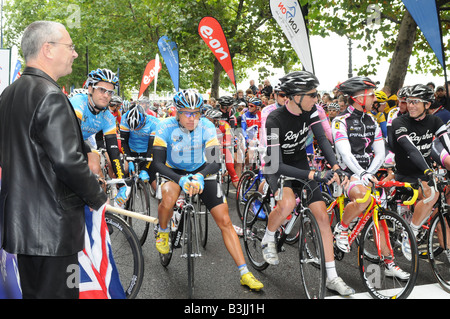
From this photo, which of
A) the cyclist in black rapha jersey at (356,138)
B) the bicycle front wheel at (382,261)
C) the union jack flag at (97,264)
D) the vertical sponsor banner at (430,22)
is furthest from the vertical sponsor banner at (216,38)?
the union jack flag at (97,264)

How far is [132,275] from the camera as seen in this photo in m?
4.15

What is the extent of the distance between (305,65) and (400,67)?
491cm

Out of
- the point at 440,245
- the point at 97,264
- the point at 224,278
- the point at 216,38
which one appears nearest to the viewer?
the point at 97,264

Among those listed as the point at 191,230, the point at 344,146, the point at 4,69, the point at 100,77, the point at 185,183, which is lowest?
the point at 191,230

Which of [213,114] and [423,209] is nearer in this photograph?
[423,209]

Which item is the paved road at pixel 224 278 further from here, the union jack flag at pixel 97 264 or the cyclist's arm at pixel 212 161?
the union jack flag at pixel 97 264

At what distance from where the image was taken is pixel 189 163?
510cm

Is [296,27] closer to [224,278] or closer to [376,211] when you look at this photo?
[376,211]

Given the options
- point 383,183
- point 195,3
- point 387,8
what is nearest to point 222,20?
point 195,3

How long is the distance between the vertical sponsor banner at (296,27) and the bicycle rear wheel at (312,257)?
5.24 m

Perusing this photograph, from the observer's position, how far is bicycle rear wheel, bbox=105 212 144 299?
4.08m

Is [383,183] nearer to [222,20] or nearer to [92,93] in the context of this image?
[92,93]

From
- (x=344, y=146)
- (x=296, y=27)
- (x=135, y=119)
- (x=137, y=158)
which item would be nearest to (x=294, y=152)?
Result: (x=344, y=146)

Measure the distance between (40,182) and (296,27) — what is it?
7.65 metres
